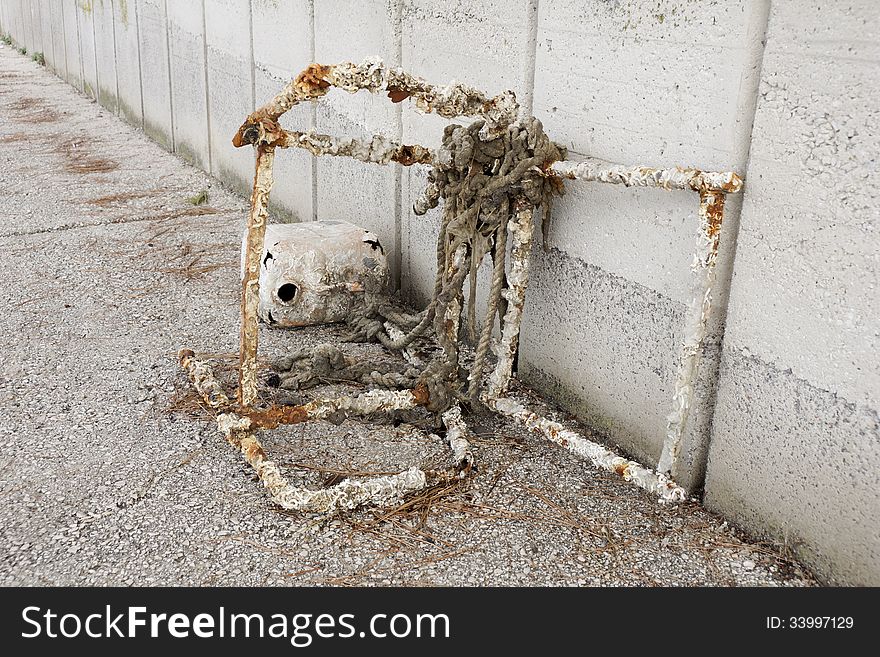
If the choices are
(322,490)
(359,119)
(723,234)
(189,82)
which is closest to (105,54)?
(189,82)

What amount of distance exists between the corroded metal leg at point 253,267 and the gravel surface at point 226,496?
0.73 feet

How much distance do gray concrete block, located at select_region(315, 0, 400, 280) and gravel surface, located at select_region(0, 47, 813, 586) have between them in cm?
71

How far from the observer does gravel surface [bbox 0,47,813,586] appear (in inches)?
77.0

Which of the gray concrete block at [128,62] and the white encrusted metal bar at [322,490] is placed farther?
the gray concrete block at [128,62]

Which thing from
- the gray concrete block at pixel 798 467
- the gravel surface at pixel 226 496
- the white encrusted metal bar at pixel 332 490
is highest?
the gray concrete block at pixel 798 467

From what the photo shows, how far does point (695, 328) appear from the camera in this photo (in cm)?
203

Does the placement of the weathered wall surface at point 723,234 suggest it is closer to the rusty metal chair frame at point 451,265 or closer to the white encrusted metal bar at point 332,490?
the rusty metal chair frame at point 451,265

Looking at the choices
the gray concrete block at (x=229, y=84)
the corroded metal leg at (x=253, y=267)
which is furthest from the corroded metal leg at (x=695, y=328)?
the gray concrete block at (x=229, y=84)

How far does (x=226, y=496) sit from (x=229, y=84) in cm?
394

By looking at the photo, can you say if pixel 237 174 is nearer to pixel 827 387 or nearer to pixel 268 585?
pixel 268 585

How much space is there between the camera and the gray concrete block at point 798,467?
176cm

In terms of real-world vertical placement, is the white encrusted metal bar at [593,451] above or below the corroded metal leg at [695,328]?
below

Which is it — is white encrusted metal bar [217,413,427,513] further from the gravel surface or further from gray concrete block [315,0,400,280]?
gray concrete block [315,0,400,280]

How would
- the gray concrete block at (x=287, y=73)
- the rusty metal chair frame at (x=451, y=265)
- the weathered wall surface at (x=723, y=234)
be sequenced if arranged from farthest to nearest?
the gray concrete block at (x=287, y=73)
the rusty metal chair frame at (x=451, y=265)
the weathered wall surface at (x=723, y=234)
